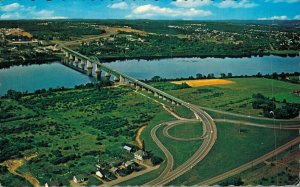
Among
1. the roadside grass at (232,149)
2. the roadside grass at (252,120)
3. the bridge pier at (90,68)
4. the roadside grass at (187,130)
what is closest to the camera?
the roadside grass at (232,149)

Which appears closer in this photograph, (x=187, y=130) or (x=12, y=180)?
(x=12, y=180)

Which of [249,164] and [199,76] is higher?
[199,76]

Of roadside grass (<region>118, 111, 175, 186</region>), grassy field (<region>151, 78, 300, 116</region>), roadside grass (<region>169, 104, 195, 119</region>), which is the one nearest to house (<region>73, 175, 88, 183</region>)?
roadside grass (<region>118, 111, 175, 186</region>)

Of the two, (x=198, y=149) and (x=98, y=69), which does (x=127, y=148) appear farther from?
(x=98, y=69)

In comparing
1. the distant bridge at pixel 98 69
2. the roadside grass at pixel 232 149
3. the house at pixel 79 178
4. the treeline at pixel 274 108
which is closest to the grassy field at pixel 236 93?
the treeline at pixel 274 108

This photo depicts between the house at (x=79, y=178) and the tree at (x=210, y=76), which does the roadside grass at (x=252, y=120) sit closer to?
the tree at (x=210, y=76)

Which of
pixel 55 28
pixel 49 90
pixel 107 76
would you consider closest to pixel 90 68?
pixel 107 76

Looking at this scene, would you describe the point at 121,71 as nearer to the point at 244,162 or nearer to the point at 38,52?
the point at 38,52
